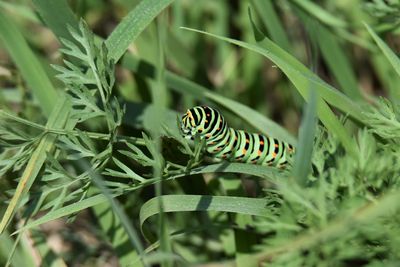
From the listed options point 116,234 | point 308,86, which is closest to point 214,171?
point 308,86

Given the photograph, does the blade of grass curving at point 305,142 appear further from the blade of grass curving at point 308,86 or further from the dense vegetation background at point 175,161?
the blade of grass curving at point 308,86

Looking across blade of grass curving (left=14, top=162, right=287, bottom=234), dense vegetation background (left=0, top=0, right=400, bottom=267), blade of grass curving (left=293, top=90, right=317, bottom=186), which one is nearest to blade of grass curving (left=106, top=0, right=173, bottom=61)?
dense vegetation background (left=0, top=0, right=400, bottom=267)

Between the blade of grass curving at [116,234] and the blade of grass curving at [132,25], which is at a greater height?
the blade of grass curving at [132,25]

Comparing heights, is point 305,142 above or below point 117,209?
above

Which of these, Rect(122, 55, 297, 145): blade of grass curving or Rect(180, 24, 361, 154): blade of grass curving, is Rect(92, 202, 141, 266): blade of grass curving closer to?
Rect(122, 55, 297, 145): blade of grass curving

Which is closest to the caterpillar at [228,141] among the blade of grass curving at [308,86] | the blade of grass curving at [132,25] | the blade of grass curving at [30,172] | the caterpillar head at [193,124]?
the caterpillar head at [193,124]

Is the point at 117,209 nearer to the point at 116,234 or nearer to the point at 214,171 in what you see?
the point at 214,171

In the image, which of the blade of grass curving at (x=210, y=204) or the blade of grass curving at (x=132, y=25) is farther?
the blade of grass curving at (x=132, y=25)

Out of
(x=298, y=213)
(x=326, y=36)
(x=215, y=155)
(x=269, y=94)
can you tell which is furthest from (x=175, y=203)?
(x=269, y=94)
